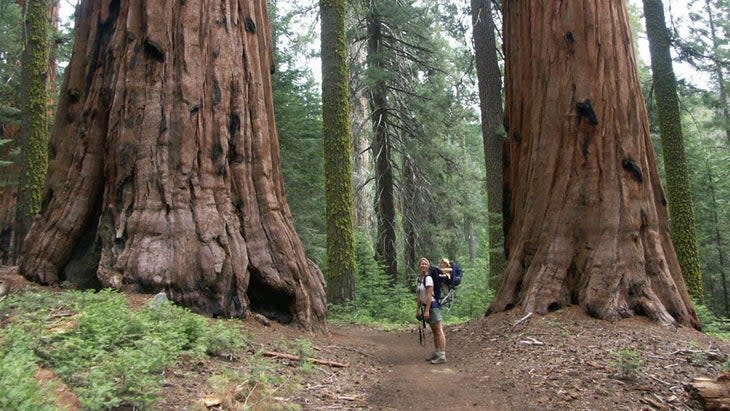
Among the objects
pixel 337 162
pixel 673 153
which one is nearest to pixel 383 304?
pixel 337 162

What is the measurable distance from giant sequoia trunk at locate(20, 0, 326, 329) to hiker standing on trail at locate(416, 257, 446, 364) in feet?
5.06

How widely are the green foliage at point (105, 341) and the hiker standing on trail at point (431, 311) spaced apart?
9.73 feet

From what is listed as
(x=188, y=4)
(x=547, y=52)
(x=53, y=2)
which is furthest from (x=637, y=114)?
(x=53, y=2)

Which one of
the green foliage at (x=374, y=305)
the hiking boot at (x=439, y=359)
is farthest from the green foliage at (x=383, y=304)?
the hiking boot at (x=439, y=359)

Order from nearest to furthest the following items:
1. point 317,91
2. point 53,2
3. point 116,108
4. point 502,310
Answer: point 116,108 < point 502,310 < point 53,2 < point 317,91

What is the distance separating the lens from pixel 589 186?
27.2 ft

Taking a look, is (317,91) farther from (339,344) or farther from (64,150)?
(339,344)

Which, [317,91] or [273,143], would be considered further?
[317,91]

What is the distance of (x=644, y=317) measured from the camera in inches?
286

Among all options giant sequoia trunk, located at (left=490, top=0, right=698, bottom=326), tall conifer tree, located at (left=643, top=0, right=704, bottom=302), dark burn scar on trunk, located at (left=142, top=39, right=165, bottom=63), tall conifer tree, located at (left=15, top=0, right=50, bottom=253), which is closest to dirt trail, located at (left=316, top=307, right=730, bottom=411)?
giant sequoia trunk, located at (left=490, top=0, right=698, bottom=326)

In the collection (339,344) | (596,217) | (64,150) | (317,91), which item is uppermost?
(317,91)

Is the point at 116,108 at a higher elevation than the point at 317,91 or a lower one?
lower

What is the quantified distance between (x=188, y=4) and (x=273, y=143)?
8.07 ft

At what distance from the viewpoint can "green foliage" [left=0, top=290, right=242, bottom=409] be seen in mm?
3551
